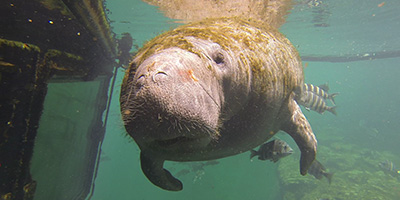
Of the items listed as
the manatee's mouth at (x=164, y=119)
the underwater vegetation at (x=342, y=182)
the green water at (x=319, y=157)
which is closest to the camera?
the manatee's mouth at (x=164, y=119)

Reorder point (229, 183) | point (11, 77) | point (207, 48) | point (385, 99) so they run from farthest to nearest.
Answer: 1. point (385, 99)
2. point (229, 183)
3. point (11, 77)
4. point (207, 48)

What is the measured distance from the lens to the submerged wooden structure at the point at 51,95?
3212 millimetres

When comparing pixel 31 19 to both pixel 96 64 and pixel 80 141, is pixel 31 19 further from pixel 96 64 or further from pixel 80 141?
pixel 80 141

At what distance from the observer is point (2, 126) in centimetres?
308

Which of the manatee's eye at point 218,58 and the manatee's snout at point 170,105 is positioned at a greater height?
the manatee's eye at point 218,58

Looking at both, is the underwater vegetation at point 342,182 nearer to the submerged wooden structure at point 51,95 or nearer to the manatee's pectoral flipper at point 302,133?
the manatee's pectoral flipper at point 302,133

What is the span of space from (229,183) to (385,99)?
45.8 meters

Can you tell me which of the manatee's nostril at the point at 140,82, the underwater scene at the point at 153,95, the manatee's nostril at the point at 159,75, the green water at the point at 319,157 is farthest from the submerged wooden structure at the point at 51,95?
the manatee's nostril at the point at 159,75

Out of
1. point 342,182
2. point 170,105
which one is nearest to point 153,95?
point 170,105

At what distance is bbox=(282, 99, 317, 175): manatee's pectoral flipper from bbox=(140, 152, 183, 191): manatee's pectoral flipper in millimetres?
2237

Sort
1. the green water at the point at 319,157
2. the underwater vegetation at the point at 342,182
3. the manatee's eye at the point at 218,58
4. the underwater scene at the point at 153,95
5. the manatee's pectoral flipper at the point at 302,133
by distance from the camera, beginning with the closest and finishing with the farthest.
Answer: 1. the underwater scene at the point at 153,95
2. the manatee's eye at the point at 218,58
3. the manatee's pectoral flipper at the point at 302,133
4. the underwater vegetation at the point at 342,182
5. the green water at the point at 319,157

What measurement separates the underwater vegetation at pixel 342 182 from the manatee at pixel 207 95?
11206 mm

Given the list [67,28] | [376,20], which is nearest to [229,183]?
[67,28]

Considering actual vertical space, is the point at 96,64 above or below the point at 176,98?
above
